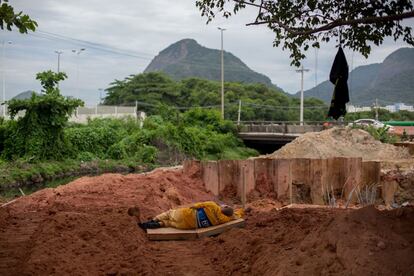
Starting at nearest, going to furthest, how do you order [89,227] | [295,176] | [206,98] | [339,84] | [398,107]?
[89,227], [339,84], [295,176], [398,107], [206,98]

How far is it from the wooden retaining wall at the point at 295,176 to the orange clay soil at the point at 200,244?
1617mm

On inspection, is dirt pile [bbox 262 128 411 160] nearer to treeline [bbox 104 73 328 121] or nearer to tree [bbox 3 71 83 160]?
tree [bbox 3 71 83 160]

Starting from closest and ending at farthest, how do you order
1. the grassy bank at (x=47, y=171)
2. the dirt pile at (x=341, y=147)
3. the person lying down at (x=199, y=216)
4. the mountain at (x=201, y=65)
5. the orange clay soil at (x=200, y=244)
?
the orange clay soil at (x=200, y=244) → the person lying down at (x=199, y=216) → the dirt pile at (x=341, y=147) → the grassy bank at (x=47, y=171) → the mountain at (x=201, y=65)

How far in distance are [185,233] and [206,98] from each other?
218 ft

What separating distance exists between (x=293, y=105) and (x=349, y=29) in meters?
70.8

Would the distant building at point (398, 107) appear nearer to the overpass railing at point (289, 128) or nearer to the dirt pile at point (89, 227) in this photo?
the overpass railing at point (289, 128)

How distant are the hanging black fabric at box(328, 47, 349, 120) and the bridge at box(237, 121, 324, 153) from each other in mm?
29473

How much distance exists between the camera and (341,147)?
82.3ft

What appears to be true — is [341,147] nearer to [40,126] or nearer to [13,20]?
[40,126]

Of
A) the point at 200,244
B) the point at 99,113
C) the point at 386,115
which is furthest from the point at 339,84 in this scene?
the point at 386,115

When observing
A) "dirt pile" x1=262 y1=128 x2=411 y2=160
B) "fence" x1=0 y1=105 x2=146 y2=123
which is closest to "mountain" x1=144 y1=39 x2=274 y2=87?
"fence" x1=0 y1=105 x2=146 y2=123

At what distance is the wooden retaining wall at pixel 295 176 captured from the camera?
40.9 feet

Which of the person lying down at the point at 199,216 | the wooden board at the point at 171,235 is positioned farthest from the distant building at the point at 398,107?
the wooden board at the point at 171,235

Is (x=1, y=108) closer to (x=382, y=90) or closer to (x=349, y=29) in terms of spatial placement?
(x=349, y=29)
